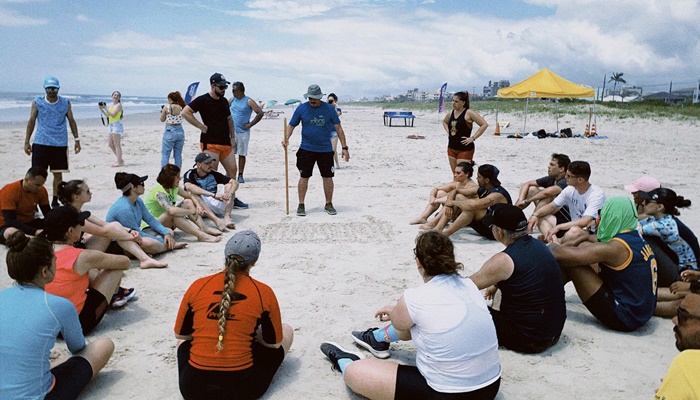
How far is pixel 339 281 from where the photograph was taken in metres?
4.89

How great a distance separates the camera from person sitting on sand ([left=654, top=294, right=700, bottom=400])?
179cm

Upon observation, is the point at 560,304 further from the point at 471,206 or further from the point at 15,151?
the point at 15,151

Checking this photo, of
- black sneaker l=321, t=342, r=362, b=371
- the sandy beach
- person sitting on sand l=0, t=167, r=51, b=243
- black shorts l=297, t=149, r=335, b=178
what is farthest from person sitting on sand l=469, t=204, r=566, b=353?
person sitting on sand l=0, t=167, r=51, b=243

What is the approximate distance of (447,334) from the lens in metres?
2.50

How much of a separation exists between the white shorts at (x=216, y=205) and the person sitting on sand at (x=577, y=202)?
4.15 metres

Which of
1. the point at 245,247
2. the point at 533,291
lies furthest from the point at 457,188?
the point at 245,247

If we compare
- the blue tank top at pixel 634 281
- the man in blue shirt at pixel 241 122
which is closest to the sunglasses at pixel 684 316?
the blue tank top at pixel 634 281

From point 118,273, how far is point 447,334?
2546mm

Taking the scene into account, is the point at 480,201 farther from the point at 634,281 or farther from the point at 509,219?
the point at 509,219

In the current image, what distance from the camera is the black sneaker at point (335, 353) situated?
3291 millimetres

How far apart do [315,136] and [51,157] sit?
370 cm

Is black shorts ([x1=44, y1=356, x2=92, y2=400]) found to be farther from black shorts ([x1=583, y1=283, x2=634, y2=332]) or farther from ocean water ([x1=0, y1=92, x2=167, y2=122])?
ocean water ([x1=0, y1=92, x2=167, y2=122])

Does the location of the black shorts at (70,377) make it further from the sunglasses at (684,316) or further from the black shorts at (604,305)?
the black shorts at (604,305)

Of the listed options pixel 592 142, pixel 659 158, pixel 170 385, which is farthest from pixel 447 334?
pixel 592 142
